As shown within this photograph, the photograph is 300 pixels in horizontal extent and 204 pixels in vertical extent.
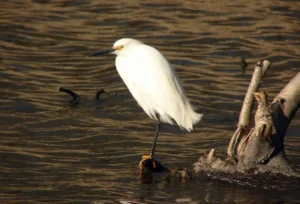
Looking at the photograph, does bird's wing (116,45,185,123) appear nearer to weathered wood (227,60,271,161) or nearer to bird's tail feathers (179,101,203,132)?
bird's tail feathers (179,101,203,132)

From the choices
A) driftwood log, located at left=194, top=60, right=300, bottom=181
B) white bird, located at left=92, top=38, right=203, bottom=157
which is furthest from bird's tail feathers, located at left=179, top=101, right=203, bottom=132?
driftwood log, located at left=194, top=60, right=300, bottom=181

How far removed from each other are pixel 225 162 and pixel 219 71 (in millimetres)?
4555

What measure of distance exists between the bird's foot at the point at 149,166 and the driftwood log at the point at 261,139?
0.45 metres

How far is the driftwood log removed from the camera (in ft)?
24.8

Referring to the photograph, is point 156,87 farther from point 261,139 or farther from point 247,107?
point 261,139

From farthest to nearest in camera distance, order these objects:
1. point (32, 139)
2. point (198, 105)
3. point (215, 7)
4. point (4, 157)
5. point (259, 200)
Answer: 1. point (215, 7)
2. point (198, 105)
3. point (32, 139)
4. point (4, 157)
5. point (259, 200)

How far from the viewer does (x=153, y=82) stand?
8.65 metres

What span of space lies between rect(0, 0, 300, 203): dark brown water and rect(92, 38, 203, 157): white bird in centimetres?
48

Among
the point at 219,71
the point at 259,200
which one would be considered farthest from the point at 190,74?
the point at 259,200

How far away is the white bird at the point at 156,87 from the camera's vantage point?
8.53 meters

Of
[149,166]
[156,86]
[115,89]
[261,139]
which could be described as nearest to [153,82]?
[156,86]

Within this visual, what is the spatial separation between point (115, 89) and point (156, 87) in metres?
3.05

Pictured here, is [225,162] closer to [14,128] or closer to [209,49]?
[14,128]

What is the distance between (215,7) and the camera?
49.0 feet
